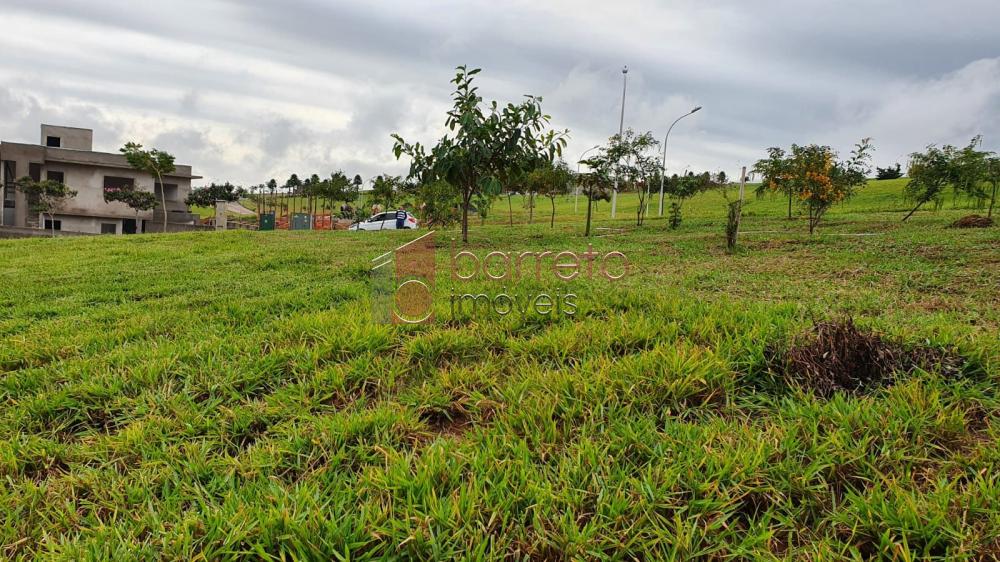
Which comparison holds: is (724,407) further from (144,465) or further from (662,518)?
(144,465)

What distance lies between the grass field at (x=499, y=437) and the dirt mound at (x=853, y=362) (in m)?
0.07

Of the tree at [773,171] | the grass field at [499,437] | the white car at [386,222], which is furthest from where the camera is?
the white car at [386,222]

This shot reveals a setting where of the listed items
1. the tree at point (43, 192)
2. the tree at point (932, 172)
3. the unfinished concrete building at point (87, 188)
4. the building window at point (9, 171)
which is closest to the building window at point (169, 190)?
the unfinished concrete building at point (87, 188)

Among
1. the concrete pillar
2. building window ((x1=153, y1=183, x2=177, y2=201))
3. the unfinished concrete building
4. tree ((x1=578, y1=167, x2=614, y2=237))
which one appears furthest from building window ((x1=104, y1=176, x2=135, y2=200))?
tree ((x1=578, y1=167, x2=614, y2=237))

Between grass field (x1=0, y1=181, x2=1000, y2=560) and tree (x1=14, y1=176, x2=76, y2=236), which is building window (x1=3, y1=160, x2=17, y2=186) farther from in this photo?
grass field (x1=0, y1=181, x2=1000, y2=560)

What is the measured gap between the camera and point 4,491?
188cm

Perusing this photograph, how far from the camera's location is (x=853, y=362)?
243cm

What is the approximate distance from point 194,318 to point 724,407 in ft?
12.7

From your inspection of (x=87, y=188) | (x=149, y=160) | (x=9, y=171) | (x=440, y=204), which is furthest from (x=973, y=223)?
(x=9, y=171)

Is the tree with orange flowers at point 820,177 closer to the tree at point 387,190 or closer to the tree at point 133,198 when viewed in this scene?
the tree at point 387,190

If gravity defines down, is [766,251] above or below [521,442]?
above

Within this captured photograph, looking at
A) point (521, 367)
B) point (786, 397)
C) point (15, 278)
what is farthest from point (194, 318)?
point (15, 278)

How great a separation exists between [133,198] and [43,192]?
4063 mm

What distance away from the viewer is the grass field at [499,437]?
5.12 ft
